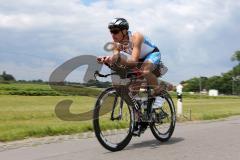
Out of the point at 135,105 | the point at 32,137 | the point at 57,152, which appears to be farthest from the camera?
the point at 32,137

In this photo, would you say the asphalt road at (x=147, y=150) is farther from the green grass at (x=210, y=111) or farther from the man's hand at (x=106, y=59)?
the green grass at (x=210, y=111)

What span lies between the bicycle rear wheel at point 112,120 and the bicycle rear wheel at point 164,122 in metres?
0.75

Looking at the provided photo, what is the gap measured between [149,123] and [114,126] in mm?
585

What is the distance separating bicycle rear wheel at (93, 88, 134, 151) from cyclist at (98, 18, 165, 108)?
0.54 meters

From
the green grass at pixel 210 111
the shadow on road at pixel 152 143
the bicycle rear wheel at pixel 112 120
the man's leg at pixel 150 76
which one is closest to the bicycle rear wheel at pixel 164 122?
the shadow on road at pixel 152 143

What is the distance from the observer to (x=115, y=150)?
24.6 feet

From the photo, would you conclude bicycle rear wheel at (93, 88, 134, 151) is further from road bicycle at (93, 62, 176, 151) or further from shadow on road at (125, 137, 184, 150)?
shadow on road at (125, 137, 184, 150)

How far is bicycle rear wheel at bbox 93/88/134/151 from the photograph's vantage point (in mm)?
7336

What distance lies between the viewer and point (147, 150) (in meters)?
7.55

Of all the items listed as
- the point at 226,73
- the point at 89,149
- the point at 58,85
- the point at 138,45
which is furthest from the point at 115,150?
the point at 226,73

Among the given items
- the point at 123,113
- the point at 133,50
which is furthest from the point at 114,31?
the point at 123,113

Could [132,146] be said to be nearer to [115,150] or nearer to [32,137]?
[115,150]

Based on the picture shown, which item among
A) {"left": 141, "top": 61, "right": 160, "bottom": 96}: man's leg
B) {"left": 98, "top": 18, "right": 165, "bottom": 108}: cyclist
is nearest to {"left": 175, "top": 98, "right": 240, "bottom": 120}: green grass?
{"left": 141, "top": 61, "right": 160, "bottom": 96}: man's leg

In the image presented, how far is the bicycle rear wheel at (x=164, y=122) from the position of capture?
8.73 metres
